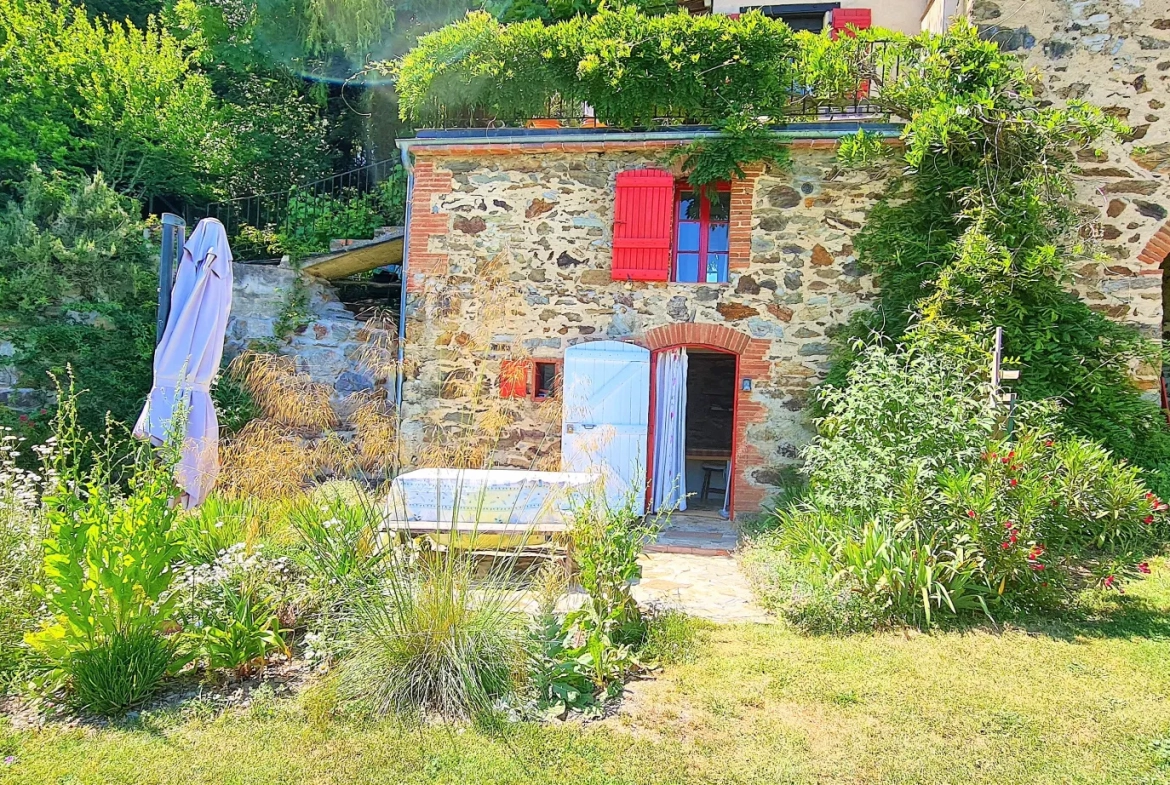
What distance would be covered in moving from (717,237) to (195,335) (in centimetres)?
553

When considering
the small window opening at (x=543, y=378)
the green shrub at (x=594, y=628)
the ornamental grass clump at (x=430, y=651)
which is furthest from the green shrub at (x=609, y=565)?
the small window opening at (x=543, y=378)

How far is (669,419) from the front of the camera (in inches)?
327

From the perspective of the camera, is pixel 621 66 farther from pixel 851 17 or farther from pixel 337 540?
pixel 337 540

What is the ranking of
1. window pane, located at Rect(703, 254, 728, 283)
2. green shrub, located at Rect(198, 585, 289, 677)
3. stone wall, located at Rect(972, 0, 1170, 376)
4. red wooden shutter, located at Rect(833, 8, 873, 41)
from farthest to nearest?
red wooden shutter, located at Rect(833, 8, 873, 41)
window pane, located at Rect(703, 254, 728, 283)
stone wall, located at Rect(972, 0, 1170, 376)
green shrub, located at Rect(198, 585, 289, 677)

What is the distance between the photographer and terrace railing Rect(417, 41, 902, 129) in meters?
7.54

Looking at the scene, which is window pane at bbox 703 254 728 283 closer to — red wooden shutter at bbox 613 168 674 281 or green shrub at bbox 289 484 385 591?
red wooden shutter at bbox 613 168 674 281

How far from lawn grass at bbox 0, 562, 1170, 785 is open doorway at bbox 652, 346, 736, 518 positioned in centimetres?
194

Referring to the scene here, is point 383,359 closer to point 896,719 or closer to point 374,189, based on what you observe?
point 896,719

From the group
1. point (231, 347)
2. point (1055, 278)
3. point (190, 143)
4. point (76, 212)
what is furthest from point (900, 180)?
point (190, 143)

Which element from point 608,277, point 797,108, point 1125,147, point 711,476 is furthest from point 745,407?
point 1125,147

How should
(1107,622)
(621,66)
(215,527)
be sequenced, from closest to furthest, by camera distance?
(215,527)
(1107,622)
(621,66)

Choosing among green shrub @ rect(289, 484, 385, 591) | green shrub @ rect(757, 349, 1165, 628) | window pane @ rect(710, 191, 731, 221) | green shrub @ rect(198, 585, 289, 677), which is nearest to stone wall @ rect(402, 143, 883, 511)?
window pane @ rect(710, 191, 731, 221)

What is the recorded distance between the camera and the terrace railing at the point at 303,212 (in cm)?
1038

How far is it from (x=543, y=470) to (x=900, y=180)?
539cm
